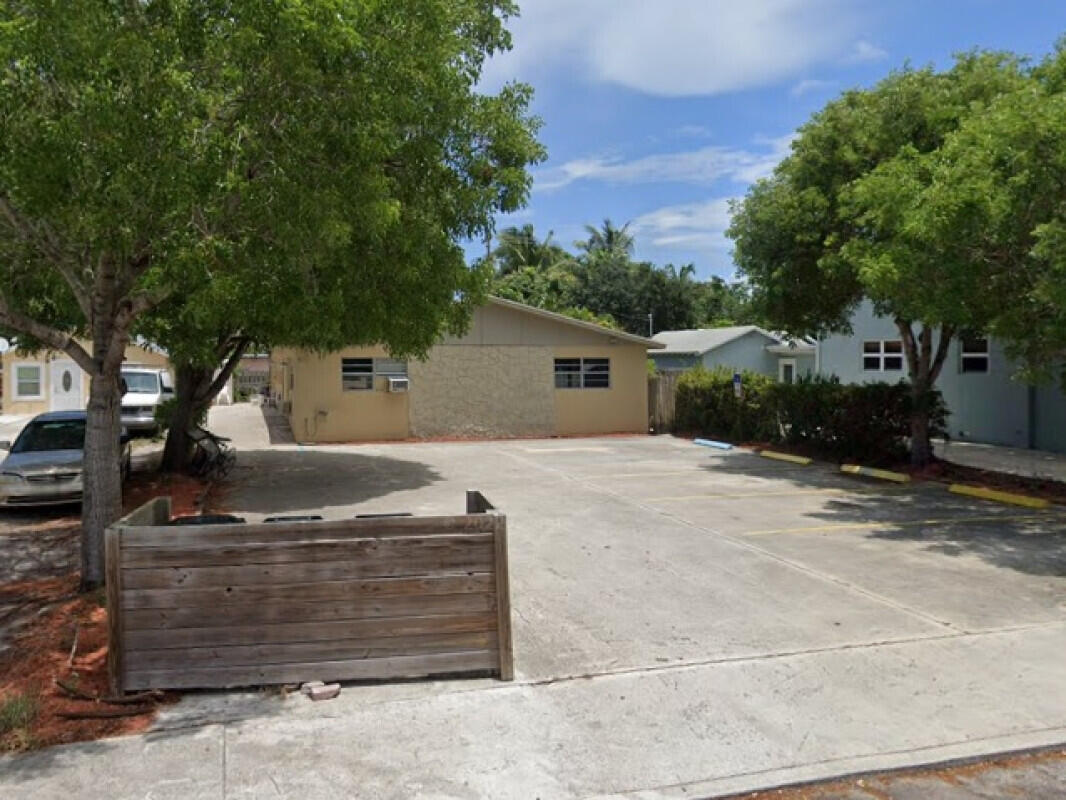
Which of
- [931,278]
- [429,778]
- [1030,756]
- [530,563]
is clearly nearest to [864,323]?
[931,278]

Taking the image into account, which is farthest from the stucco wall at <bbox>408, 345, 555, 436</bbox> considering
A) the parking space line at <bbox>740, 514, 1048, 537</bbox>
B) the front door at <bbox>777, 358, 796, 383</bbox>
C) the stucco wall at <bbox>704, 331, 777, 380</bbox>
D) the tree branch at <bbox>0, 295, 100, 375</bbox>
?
the front door at <bbox>777, 358, 796, 383</bbox>

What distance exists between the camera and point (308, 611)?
5.19 m

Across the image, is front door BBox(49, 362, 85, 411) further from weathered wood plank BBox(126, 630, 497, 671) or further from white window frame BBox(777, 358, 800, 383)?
weathered wood plank BBox(126, 630, 497, 671)

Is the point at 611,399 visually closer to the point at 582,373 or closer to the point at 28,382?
the point at 582,373

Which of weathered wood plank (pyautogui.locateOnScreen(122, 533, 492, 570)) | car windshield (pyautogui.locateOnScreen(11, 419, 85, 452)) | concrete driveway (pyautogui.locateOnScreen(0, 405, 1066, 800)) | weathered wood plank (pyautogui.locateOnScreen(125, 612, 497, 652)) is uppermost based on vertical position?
car windshield (pyautogui.locateOnScreen(11, 419, 85, 452))

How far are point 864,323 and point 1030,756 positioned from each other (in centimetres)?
2144

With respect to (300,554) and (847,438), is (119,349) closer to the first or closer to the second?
(300,554)

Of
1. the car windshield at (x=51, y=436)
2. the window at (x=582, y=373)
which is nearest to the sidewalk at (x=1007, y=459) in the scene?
the window at (x=582, y=373)

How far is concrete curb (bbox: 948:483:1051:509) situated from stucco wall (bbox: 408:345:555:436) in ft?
43.0

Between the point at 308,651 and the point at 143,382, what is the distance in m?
20.9

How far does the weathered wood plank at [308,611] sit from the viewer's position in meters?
5.07

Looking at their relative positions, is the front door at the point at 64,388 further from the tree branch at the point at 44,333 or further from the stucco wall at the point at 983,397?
the stucco wall at the point at 983,397

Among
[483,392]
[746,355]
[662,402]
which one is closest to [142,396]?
[483,392]

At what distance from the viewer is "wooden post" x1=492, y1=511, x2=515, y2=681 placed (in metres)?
5.34
